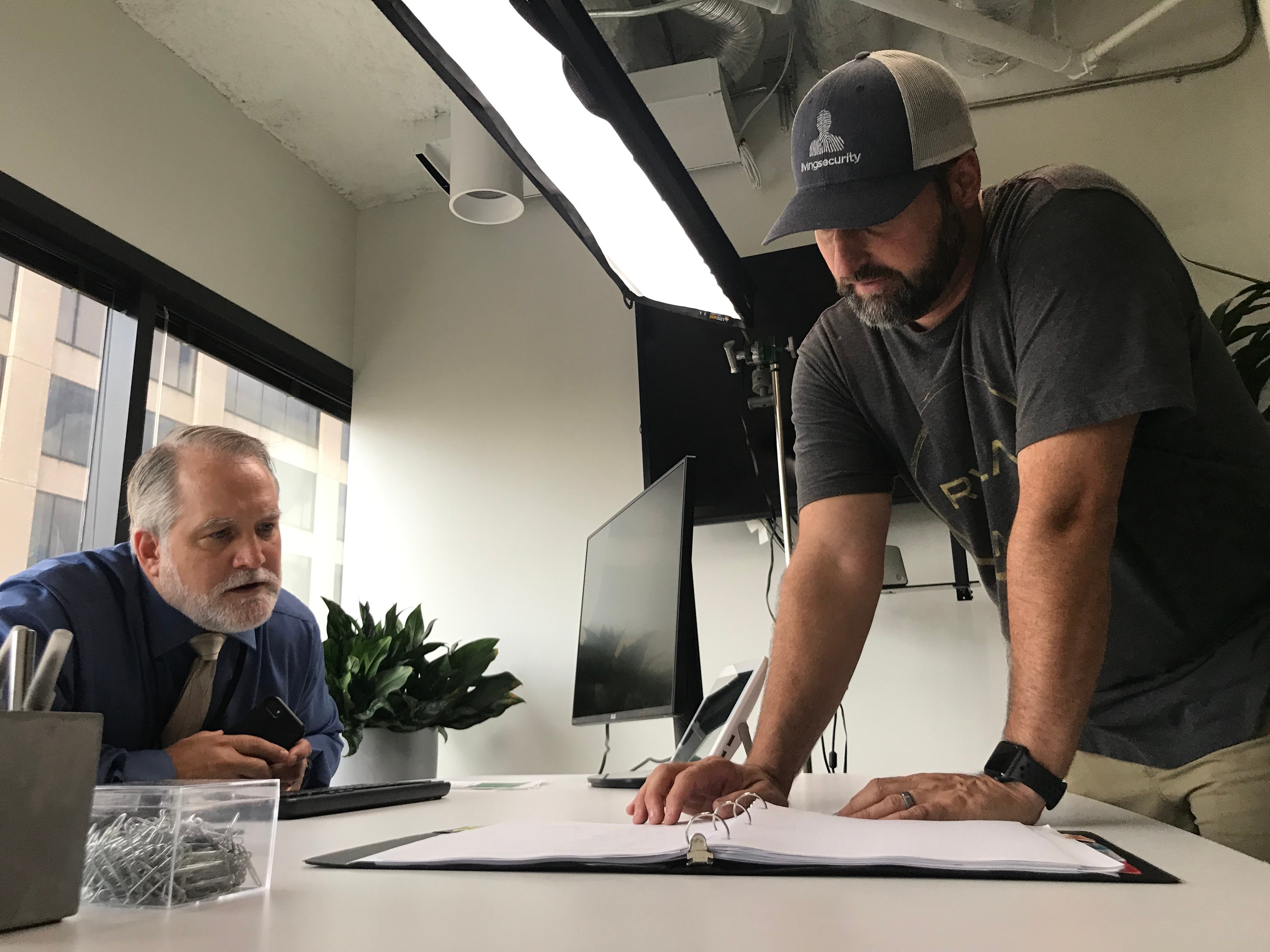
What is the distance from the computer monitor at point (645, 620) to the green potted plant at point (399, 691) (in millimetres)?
894

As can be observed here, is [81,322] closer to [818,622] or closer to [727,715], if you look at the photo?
[727,715]

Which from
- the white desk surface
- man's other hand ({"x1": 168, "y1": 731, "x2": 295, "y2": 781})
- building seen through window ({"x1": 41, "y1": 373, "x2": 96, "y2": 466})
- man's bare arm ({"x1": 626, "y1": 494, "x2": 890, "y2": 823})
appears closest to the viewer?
the white desk surface

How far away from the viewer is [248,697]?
171 centimetres

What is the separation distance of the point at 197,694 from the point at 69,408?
4.52 feet

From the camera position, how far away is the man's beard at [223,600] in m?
1.65

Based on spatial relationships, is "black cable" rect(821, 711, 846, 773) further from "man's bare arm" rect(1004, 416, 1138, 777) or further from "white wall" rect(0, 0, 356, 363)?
"white wall" rect(0, 0, 356, 363)

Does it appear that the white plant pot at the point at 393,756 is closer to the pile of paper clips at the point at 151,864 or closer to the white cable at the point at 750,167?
the white cable at the point at 750,167

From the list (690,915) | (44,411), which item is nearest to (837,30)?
(44,411)

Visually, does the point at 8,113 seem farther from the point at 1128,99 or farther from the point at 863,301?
the point at 1128,99

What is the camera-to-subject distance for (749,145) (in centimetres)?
315

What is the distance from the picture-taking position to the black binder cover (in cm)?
53

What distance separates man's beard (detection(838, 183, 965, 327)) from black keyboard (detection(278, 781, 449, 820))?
3.00 feet

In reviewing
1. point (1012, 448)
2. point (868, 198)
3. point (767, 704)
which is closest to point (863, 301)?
A: point (868, 198)

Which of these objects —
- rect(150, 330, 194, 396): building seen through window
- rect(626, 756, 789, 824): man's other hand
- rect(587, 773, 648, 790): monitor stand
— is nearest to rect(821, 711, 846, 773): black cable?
rect(587, 773, 648, 790): monitor stand
